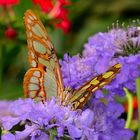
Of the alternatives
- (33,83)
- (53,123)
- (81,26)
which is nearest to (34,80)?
(33,83)

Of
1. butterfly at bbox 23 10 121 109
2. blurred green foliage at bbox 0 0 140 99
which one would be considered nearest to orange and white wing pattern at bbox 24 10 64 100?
butterfly at bbox 23 10 121 109

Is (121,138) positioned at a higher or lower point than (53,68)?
lower

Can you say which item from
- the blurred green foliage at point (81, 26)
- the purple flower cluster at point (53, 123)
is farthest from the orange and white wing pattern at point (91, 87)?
the blurred green foliage at point (81, 26)

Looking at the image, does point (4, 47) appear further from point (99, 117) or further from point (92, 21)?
point (92, 21)

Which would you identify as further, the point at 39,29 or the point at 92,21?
the point at 92,21

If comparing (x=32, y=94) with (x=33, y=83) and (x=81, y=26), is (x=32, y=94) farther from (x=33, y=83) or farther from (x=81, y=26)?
(x=81, y=26)

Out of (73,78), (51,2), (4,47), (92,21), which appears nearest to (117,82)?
(73,78)
